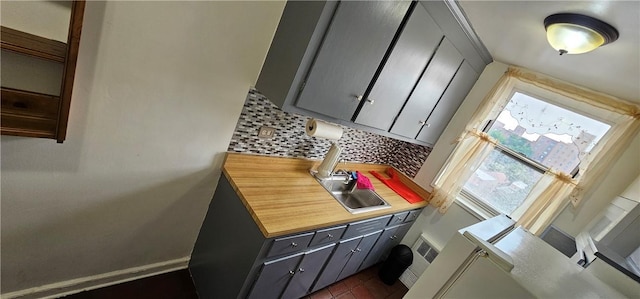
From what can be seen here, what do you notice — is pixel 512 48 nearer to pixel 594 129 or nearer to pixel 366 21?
pixel 594 129

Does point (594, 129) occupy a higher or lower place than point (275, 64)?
higher

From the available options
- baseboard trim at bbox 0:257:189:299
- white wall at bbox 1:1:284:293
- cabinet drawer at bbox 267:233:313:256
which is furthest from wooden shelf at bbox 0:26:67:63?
baseboard trim at bbox 0:257:189:299

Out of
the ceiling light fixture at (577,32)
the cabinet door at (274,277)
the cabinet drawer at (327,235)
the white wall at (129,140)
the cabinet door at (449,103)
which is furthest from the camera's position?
the cabinet door at (449,103)

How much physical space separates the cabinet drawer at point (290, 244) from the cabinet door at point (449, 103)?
136cm

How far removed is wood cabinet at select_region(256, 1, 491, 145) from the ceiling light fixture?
49cm

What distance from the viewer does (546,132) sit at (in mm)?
2193

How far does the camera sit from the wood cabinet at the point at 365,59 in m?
1.20

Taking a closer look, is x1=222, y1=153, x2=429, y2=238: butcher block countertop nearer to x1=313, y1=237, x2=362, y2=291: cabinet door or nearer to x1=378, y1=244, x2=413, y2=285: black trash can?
x1=313, y1=237, x2=362, y2=291: cabinet door

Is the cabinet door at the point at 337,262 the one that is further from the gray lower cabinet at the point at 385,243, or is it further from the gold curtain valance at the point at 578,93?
the gold curtain valance at the point at 578,93

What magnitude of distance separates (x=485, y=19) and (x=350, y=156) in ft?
4.64

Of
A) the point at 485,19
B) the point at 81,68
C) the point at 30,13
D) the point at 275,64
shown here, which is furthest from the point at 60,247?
the point at 485,19

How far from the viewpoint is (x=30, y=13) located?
852 millimetres

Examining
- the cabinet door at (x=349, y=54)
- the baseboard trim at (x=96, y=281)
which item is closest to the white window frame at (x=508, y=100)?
the cabinet door at (x=349, y=54)

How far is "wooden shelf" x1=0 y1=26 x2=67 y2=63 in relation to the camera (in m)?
0.78
